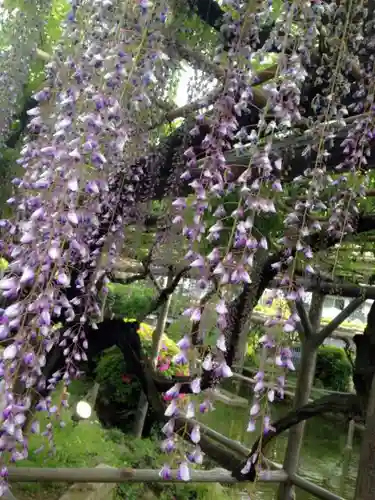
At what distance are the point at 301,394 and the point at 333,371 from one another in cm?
690

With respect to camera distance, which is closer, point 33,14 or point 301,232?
point 301,232

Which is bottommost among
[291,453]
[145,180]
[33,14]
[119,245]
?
[291,453]

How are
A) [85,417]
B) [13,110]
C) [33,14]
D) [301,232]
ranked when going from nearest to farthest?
[301,232], [33,14], [13,110], [85,417]

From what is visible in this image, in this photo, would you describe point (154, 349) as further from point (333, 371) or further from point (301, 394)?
point (333, 371)

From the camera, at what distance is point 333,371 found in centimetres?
980

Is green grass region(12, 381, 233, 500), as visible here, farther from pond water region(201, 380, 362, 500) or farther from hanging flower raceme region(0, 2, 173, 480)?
hanging flower raceme region(0, 2, 173, 480)

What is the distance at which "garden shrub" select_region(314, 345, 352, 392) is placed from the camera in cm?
971

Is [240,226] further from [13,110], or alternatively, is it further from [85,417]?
[85,417]

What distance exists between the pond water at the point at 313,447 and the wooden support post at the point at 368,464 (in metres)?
3.93

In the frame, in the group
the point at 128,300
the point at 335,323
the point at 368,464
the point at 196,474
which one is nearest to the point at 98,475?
the point at 196,474

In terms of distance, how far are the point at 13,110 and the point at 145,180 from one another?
573 millimetres

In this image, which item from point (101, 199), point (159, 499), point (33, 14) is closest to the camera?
point (101, 199)

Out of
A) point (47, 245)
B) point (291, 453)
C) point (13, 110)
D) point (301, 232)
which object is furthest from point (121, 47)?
point (291, 453)

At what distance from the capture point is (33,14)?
6.25 ft
